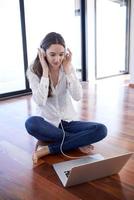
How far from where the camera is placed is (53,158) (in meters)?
1.77

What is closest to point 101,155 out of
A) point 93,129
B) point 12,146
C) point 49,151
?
point 93,129

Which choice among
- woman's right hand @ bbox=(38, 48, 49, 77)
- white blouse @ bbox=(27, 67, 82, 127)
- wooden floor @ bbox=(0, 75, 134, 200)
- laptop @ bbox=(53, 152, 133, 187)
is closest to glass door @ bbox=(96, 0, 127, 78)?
wooden floor @ bbox=(0, 75, 134, 200)

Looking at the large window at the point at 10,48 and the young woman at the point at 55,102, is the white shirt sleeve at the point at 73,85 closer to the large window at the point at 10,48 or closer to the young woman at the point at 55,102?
the young woman at the point at 55,102

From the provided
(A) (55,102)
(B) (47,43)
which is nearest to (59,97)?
(A) (55,102)

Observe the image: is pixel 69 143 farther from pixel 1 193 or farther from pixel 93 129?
pixel 1 193

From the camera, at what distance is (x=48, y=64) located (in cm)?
178

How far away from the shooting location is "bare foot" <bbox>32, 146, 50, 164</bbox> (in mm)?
1716

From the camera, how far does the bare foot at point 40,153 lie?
67.6 inches

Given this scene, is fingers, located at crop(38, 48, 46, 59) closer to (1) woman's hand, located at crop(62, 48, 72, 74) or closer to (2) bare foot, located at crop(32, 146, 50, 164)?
(1) woman's hand, located at crop(62, 48, 72, 74)

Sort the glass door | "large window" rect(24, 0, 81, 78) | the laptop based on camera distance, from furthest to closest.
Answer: the glass door < "large window" rect(24, 0, 81, 78) < the laptop

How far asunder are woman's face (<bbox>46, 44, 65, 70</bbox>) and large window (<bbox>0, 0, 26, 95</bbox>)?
7.45 feet

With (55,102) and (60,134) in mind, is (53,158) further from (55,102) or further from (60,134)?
(55,102)

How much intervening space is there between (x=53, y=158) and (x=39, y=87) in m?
0.51

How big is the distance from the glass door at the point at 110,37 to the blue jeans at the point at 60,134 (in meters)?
3.67
